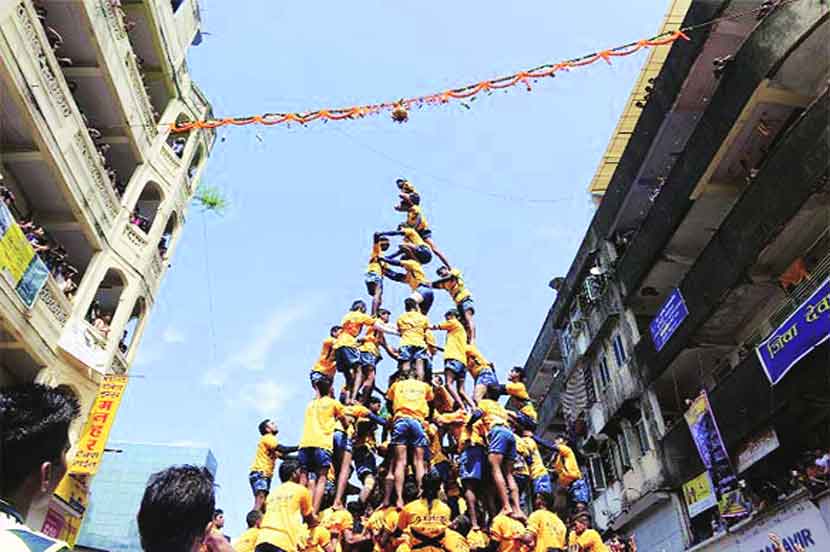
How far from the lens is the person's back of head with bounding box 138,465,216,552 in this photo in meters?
2.17

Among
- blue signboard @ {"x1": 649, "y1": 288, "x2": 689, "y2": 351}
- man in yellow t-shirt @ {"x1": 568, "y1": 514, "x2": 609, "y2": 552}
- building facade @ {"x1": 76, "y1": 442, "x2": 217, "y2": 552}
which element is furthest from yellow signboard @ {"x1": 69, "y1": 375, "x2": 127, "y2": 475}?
building facade @ {"x1": 76, "y1": 442, "x2": 217, "y2": 552}

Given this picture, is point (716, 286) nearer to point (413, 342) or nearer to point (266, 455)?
point (413, 342)

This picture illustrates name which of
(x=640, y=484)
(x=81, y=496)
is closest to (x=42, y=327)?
(x=81, y=496)

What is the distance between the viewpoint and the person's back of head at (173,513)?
217cm

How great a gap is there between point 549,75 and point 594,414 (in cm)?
1483

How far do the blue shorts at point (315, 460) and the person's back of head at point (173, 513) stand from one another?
608 cm

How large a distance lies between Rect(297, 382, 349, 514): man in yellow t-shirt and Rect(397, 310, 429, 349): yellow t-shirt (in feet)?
7.29

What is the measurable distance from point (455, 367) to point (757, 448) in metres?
7.16

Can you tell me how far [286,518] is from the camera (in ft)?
20.8

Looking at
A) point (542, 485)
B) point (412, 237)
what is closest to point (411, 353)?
point (542, 485)

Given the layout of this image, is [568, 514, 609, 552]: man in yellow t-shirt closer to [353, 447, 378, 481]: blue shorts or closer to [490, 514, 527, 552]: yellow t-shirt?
[490, 514, 527, 552]: yellow t-shirt

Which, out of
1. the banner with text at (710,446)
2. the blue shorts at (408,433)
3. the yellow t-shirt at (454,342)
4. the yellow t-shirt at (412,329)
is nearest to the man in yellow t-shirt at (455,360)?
the yellow t-shirt at (454,342)

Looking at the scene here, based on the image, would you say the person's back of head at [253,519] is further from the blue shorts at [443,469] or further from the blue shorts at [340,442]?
the blue shorts at [443,469]

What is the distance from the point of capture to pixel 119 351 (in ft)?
52.8
